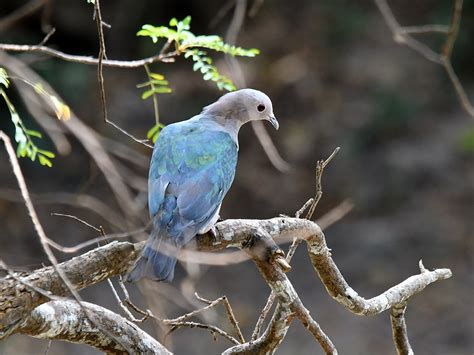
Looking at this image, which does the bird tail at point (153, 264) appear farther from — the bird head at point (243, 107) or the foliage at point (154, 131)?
the bird head at point (243, 107)

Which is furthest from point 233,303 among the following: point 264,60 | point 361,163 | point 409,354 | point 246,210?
point 409,354

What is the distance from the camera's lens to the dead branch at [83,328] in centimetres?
243

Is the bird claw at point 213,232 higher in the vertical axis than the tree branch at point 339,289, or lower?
higher

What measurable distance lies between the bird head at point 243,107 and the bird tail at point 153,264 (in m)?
0.99

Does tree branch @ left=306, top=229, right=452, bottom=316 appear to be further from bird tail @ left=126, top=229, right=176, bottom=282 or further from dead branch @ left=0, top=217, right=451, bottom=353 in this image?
bird tail @ left=126, top=229, right=176, bottom=282

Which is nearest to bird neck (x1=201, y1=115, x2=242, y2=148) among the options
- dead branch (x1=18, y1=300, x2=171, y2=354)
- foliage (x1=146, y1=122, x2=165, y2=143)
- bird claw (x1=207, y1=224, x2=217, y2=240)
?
foliage (x1=146, y1=122, x2=165, y2=143)

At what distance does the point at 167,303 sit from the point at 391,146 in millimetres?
2609

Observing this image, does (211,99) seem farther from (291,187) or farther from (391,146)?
(391,146)

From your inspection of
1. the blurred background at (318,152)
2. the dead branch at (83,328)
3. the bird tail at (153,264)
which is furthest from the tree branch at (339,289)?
the blurred background at (318,152)

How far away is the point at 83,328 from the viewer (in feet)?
8.36

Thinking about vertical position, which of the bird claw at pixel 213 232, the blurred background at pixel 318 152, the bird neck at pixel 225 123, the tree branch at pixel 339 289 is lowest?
the blurred background at pixel 318 152

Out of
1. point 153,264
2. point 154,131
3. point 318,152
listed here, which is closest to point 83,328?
point 153,264

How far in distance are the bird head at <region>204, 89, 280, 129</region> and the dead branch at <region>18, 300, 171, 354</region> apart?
120cm

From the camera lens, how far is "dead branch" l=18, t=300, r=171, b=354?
2428 millimetres
